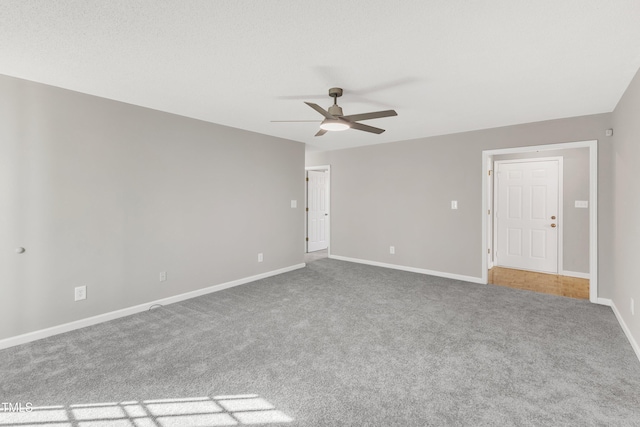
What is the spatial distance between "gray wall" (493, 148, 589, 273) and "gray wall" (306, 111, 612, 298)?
1.44 meters

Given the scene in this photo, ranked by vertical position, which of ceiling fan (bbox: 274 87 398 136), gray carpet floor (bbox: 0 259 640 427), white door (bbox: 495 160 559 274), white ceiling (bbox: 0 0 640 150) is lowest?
gray carpet floor (bbox: 0 259 640 427)

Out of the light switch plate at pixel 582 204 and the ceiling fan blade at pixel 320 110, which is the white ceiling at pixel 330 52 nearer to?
the ceiling fan blade at pixel 320 110

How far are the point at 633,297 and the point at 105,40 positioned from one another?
461cm

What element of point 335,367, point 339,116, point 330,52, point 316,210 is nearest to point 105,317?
point 335,367

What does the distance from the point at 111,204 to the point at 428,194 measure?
178 inches

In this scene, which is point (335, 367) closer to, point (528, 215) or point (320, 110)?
point (320, 110)

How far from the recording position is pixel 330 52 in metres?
2.19

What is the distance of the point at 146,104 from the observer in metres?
3.37

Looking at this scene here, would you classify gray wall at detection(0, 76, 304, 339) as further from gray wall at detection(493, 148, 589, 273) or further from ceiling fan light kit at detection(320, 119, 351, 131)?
gray wall at detection(493, 148, 589, 273)

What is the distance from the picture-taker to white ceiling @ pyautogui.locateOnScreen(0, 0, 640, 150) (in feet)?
5.64

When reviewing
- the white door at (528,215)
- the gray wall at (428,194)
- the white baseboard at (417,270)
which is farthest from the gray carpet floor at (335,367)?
the white door at (528,215)

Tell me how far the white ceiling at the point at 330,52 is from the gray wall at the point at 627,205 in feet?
0.79

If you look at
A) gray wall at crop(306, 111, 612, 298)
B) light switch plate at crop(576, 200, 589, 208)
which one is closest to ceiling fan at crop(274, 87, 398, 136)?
gray wall at crop(306, 111, 612, 298)

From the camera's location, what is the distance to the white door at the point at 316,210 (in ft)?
23.7
